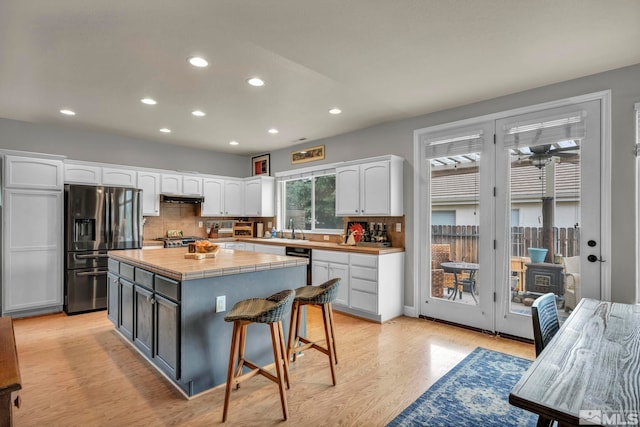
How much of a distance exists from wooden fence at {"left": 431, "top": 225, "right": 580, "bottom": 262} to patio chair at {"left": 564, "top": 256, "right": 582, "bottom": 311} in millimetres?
76

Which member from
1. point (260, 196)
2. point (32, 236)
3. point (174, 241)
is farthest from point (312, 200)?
point (32, 236)

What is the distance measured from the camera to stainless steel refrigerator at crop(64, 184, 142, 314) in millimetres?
4473

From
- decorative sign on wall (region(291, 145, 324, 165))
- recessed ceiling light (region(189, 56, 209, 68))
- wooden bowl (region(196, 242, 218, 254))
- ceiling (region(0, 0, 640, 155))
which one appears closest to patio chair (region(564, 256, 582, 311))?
ceiling (region(0, 0, 640, 155))

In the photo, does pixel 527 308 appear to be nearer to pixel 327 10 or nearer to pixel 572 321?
pixel 572 321

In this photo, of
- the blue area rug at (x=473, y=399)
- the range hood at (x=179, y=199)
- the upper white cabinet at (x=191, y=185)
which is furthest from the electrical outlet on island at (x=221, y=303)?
the upper white cabinet at (x=191, y=185)

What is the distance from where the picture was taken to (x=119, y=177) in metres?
5.15

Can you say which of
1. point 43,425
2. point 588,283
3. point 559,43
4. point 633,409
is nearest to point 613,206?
point 588,283

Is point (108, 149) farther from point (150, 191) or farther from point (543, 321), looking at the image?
point (543, 321)

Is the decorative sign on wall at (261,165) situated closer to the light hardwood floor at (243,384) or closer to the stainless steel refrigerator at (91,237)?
the stainless steel refrigerator at (91,237)

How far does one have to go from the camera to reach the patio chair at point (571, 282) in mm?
3199

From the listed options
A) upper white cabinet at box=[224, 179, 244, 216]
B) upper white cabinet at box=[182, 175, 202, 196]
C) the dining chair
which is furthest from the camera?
upper white cabinet at box=[224, 179, 244, 216]

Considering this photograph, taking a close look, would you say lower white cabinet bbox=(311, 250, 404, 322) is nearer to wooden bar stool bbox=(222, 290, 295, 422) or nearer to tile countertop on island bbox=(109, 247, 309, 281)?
tile countertop on island bbox=(109, 247, 309, 281)

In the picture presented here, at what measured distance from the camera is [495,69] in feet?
9.90

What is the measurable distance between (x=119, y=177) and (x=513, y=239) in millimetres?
5444
